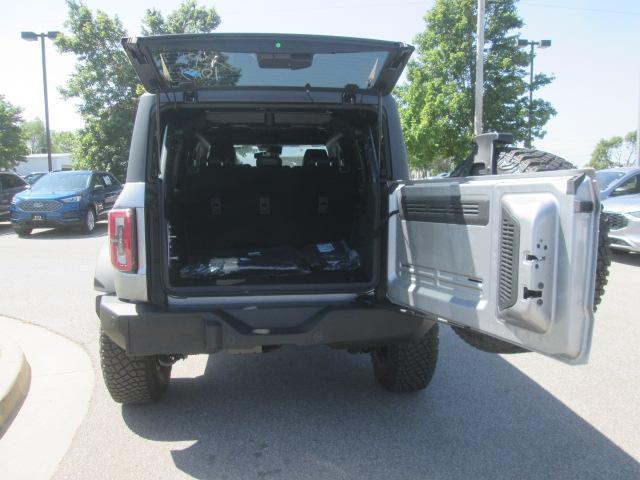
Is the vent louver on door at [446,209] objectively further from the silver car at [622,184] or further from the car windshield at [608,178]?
the car windshield at [608,178]

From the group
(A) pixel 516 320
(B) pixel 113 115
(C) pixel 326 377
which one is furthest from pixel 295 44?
(B) pixel 113 115

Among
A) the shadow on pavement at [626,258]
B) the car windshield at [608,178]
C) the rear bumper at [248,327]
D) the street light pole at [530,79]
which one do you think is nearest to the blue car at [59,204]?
the rear bumper at [248,327]

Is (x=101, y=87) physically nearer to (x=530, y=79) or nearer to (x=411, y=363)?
(x=530, y=79)

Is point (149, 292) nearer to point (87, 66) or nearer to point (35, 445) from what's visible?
point (35, 445)

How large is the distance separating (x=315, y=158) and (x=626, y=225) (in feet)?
21.4

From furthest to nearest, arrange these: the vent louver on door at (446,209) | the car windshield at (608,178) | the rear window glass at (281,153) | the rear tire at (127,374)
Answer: the car windshield at (608,178)
the rear window glass at (281,153)
the rear tire at (127,374)
the vent louver on door at (446,209)

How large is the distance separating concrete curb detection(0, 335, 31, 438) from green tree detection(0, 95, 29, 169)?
30.3 metres

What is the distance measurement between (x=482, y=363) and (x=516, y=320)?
253 cm

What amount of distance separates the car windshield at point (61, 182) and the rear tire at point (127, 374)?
1199 centimetres

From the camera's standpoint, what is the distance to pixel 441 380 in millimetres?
4188

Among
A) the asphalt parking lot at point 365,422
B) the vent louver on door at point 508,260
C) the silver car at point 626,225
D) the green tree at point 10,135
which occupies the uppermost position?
the green tree at point 10,135

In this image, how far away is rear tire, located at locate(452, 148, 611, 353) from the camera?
2.21 m

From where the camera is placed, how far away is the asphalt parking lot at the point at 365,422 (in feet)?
9.62

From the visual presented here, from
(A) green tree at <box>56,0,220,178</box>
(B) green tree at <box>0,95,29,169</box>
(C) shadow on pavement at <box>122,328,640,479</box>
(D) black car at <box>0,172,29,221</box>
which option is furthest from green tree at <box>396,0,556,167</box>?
(B) green tree at <box>0,95,29,169</box>
